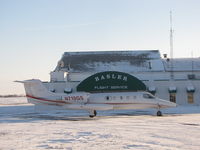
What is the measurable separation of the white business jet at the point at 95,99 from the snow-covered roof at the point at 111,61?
64.2 feet

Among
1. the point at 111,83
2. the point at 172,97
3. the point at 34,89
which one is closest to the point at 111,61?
the point at 111,83

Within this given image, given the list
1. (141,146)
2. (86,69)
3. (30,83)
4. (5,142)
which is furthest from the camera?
(86,69)

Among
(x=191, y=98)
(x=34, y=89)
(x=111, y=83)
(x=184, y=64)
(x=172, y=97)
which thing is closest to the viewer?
(x=34, y=89)

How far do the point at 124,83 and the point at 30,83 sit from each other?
47.5 feet

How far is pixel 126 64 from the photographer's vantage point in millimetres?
52031

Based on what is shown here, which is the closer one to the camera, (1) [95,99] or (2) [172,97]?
(1) [95,99]

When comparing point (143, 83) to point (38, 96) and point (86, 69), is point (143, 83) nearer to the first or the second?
point (86, 69)

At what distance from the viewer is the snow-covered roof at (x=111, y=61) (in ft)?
168

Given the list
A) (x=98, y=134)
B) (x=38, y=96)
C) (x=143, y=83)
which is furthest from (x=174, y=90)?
(x=98, y=134)

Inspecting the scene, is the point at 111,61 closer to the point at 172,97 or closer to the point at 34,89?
the point at 172,97

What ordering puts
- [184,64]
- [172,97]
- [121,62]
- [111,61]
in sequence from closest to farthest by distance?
[172,97], [121,62], [111,61], [184,64]

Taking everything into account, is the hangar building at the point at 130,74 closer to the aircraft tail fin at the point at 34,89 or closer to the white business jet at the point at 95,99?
the white business jet at the point at 95,99

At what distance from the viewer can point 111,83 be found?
40750 millimetres

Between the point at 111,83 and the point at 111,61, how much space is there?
12.5 metres
